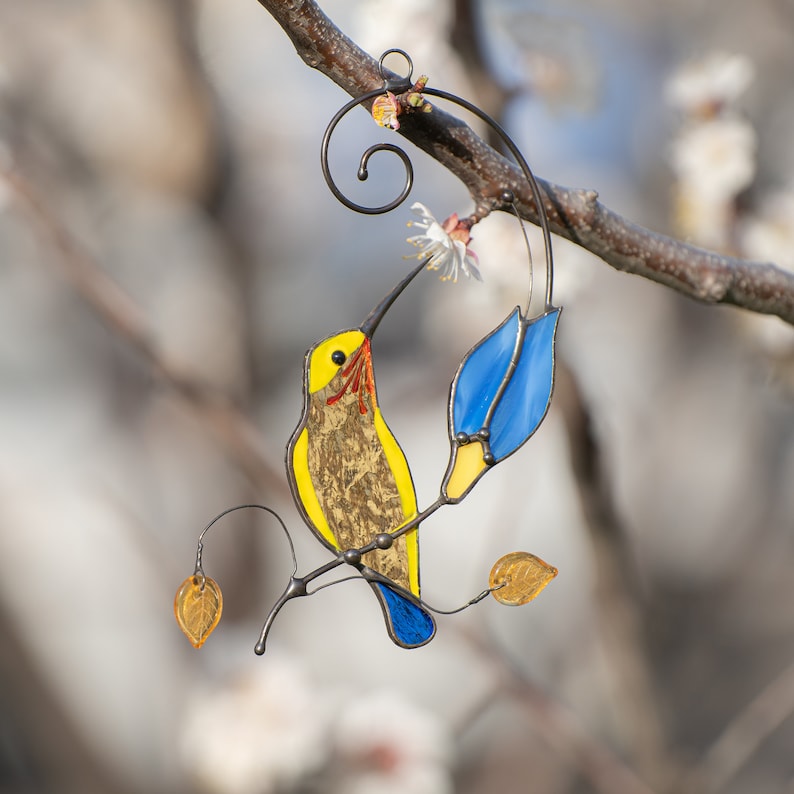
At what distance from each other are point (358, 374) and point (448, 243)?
0.06 metres

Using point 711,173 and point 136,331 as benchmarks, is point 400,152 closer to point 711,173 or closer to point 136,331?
point 136,331

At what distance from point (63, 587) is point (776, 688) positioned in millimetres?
1543

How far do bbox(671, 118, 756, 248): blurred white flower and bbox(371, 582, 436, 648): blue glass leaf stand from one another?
523 millimetres

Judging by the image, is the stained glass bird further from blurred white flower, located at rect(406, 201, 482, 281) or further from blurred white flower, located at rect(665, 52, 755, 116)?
blurred white flower, located at rect(665, 52, 755, 116)

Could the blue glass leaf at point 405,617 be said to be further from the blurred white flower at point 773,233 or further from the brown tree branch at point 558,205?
the blurred white flower at point 773,233

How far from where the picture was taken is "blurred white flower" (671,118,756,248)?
0.71 meters

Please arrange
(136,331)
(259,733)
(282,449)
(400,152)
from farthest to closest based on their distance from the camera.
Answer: (282,449), (259,733), (136,331), (400,152)

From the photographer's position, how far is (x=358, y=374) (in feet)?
1.07

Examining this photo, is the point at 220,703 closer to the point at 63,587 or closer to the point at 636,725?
the point at 636,725

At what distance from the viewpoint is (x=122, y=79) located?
1587mm

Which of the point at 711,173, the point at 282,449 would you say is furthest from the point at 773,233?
the point at 282,449

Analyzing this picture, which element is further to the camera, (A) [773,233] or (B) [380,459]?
(A) [773,233]

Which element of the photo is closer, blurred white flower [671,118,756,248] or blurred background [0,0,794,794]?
blurred white flower [671,118,756,248]

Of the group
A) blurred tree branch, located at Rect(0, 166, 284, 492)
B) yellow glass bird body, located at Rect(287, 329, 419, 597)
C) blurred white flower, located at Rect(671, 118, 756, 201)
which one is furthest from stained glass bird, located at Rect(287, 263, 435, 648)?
blurred white flower, located at Rect(671, 118, 756, 201)
